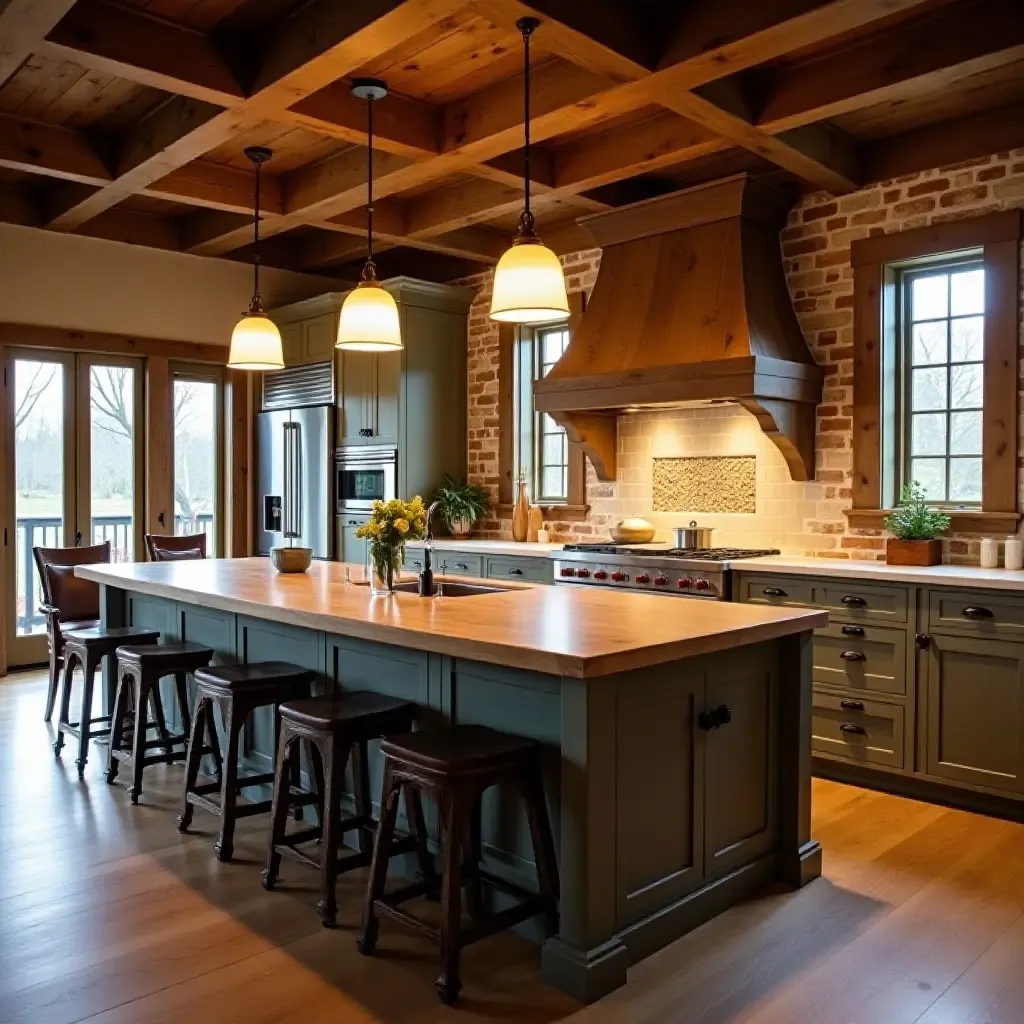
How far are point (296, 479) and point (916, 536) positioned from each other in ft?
14.3

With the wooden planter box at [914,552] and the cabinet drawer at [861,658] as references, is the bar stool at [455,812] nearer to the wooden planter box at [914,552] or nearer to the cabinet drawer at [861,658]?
the cabinet drawer at [861,658]

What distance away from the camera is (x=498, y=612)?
316 cm

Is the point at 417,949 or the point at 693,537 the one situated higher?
the point at 693,537

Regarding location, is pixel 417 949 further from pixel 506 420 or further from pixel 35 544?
pixel 35 544

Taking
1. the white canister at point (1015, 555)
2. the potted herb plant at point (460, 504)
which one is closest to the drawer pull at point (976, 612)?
the white canister at point (1015, 555)

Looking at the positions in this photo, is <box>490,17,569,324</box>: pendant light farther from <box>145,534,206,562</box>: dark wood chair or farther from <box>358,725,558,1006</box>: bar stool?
<box>145,534,206,562</box>: dark wood chair

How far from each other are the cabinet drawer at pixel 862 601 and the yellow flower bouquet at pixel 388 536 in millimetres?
1929

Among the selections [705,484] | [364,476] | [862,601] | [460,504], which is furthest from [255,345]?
[862,601]

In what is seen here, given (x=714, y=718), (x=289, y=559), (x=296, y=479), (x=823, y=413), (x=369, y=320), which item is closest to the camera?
(x=714, y=718)

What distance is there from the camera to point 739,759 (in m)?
3.01

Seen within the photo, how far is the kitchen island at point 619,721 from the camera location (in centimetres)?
249

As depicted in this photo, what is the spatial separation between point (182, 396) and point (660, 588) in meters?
4.12

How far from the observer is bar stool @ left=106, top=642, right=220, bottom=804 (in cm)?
394

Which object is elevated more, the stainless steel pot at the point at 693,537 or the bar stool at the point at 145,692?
the stainless steel pot at the point at 693,537
